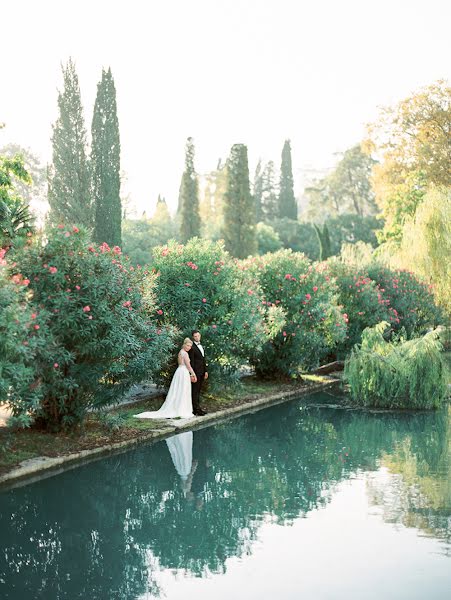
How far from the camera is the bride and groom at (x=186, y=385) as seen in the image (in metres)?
15.6

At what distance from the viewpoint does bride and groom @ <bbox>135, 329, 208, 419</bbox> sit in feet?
51.3

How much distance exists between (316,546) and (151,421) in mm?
7464

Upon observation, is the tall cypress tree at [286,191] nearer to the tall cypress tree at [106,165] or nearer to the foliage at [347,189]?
the foliage at [347,189]

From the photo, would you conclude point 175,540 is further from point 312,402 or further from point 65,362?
point 312,402

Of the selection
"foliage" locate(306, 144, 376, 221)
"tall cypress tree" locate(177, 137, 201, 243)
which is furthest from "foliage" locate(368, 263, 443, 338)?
"foliage" locate(306, 144, 376, 221)

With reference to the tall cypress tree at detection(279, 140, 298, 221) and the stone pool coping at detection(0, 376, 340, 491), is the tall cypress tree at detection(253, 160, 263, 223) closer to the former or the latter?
the tall cypress tree at detection(279, 140, 298, 221)

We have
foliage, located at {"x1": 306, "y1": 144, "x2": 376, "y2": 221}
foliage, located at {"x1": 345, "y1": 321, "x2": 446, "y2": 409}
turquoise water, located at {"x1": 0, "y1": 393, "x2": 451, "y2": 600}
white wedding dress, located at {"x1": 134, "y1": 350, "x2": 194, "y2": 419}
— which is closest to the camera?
turquoise water, located at {"x1": 0, "y1": 393, "x2": 451, "y2": 600}

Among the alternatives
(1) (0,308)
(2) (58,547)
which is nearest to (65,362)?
(1) (0,308)

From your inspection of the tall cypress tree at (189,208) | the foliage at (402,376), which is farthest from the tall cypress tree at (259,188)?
the foliage at (402,376)

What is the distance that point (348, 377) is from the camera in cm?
1803

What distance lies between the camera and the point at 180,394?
1575cm

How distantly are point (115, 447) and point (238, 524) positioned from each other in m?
4.49

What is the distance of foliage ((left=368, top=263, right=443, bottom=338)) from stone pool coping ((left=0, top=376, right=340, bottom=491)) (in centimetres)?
879

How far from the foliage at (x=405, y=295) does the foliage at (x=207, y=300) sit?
10058 millimetres
